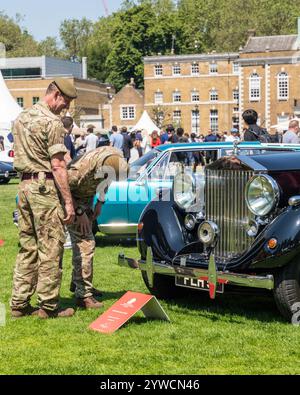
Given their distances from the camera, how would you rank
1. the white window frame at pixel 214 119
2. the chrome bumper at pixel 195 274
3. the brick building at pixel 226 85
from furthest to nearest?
1. the white window frame at pixel 214 119
2. the brick building at pixel 226 85
3. the chrome bumper at pixel 195 274

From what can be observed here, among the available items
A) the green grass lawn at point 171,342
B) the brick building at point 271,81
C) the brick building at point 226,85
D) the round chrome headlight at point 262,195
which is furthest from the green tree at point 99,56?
the round chrome headlight at point 262,195

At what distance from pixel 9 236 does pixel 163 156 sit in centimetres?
345

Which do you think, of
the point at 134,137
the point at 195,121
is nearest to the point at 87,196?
the point at 134,137

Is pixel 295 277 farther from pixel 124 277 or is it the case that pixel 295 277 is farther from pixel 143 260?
pixel 124 277

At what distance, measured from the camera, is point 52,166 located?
293 inches

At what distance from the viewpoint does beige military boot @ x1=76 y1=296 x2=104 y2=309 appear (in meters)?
8.23

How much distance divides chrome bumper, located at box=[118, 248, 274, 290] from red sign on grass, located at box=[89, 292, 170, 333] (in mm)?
391

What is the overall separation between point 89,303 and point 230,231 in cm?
160

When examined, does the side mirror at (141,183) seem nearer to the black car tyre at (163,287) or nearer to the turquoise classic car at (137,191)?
the turquoise classic car at (137,191)

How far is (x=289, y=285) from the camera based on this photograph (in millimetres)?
7113

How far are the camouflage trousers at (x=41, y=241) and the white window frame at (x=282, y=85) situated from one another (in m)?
83.6

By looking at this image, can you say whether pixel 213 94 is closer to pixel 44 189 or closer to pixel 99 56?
pixel 99 56

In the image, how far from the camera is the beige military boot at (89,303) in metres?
8.23
